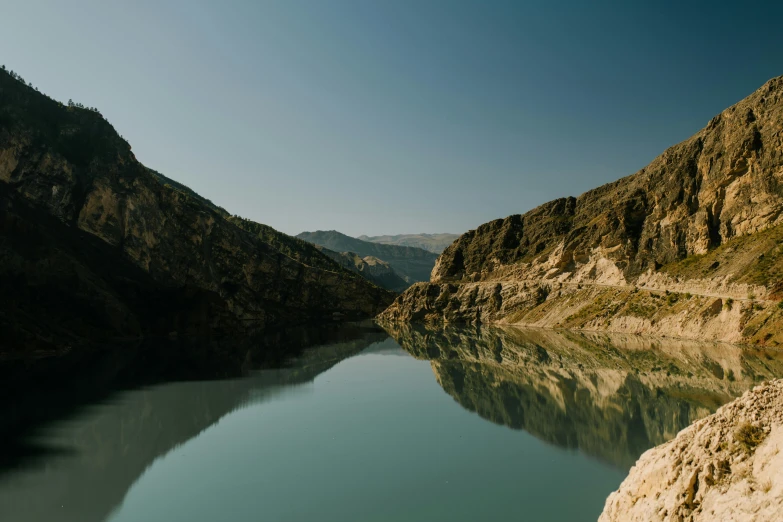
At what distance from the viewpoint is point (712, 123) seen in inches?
3349

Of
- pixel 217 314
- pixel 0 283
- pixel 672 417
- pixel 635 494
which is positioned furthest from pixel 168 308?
pixel 635 494

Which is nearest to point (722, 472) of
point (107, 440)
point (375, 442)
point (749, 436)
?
point (749, 436)

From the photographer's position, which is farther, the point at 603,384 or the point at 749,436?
the point at 603,384

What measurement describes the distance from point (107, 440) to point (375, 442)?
14.3 metres

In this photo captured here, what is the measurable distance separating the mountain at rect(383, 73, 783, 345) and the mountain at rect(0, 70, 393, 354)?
5070 cm

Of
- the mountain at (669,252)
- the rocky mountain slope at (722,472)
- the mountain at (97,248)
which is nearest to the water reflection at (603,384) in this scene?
the mountain at (669,252)

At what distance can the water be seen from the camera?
17781 mm

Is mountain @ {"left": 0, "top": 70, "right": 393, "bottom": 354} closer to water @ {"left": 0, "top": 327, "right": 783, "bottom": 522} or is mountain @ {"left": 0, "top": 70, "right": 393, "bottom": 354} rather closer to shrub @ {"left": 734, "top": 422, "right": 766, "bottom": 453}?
water @ {"left": 0, "top": 327, "right": 783, "bottom": 522}

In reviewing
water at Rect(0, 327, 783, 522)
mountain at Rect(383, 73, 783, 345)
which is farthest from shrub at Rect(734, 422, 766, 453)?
mountain at Rect(383, 73, 783, 345)

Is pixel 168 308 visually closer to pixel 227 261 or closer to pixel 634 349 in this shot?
pixel 227 261

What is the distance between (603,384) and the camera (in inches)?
1531

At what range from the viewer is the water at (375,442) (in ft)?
58.3

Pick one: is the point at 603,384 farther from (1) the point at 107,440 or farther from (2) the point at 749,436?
(1) the point at 107,440

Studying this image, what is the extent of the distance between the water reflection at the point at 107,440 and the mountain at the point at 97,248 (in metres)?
26.1
